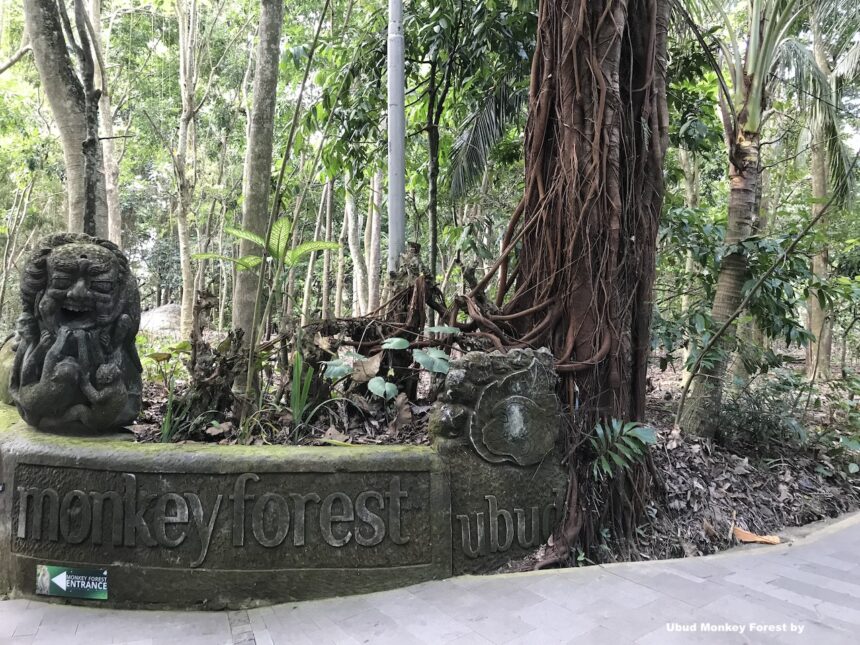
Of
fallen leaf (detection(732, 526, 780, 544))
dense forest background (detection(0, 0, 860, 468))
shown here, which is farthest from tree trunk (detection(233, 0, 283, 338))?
fallen leaf (detection(732, 526, 780, 544))

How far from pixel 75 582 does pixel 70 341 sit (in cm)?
110

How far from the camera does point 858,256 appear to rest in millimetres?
5621

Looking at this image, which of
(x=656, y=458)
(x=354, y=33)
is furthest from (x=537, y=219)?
(x=354, y=33)

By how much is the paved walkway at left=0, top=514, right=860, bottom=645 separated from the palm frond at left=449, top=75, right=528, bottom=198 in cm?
441

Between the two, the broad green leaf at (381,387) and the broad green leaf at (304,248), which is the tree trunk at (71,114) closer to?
the broad green leaf at (304,248)

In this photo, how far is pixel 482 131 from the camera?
19.2ft

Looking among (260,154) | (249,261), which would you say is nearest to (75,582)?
(249,261)

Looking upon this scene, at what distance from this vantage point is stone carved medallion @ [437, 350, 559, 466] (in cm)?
275

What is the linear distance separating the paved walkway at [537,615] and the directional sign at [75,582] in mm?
58

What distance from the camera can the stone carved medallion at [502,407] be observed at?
2.75 meters

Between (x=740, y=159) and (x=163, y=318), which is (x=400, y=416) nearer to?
(x=740, y=159)

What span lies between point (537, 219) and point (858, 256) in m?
4.25

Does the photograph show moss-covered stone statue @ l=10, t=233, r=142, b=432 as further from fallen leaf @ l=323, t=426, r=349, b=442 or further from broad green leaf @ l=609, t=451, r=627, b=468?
broad green leaf @ l=609, t=451, r=627, b=468

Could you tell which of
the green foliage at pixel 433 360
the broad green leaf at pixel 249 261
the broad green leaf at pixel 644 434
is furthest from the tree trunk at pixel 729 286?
the broad green leaf at pixel 249 261
